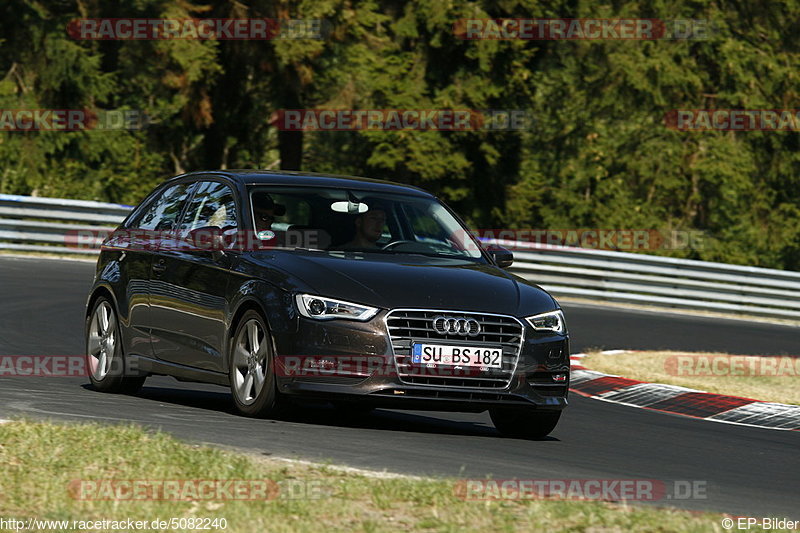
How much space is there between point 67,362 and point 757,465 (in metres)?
6.28

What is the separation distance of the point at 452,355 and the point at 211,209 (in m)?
2.40

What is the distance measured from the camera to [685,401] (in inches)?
551

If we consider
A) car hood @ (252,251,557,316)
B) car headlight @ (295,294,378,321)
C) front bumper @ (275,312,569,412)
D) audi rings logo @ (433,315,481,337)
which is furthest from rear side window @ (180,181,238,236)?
A: audi rings logo @ (433,315,481,337)

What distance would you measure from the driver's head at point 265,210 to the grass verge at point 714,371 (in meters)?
6.32

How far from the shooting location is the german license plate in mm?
8938

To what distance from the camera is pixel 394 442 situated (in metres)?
8.73

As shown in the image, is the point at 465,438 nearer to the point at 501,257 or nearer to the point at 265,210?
the point at 501,257

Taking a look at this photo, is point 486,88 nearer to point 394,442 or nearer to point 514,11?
point 514,11

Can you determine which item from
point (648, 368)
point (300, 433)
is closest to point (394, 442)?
point (300, 433)

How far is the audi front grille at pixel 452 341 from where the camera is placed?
889 centimetres

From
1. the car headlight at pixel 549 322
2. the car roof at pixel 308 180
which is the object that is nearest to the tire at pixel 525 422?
the car headlight at pixel 549 322

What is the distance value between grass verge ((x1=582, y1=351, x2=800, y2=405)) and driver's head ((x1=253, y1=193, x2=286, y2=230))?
6319 mm

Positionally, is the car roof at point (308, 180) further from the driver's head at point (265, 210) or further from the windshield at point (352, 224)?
the driver's head at point (265, 210)

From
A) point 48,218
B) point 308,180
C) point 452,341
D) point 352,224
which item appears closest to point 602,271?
point 48,218
